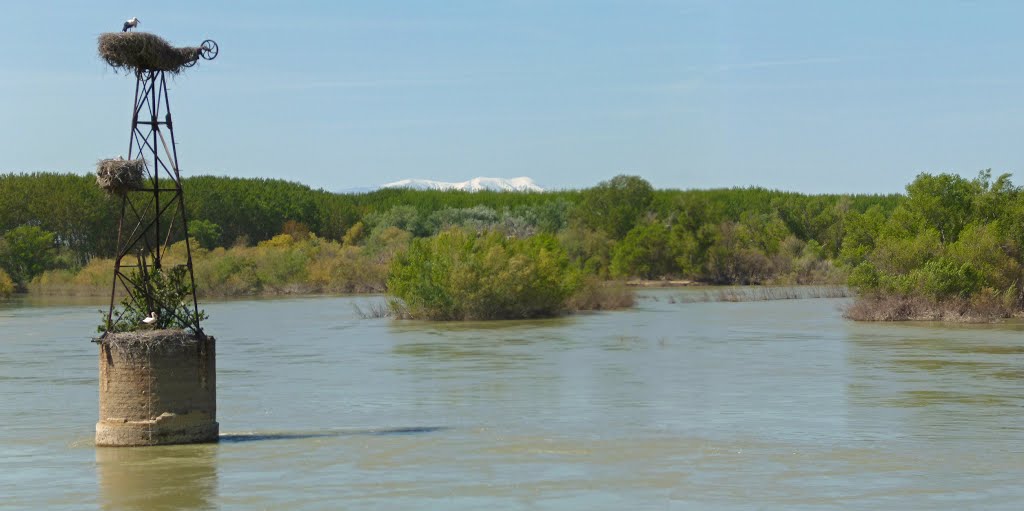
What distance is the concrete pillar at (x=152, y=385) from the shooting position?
18.1 m

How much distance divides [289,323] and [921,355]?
2582 centimetres

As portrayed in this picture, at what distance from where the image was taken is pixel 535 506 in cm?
1544

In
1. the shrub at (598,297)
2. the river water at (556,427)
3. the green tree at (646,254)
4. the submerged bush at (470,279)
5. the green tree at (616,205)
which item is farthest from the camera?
the green tree at (616,205)

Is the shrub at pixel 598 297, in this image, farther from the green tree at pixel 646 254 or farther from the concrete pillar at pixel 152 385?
the concrete pillar at pixel 152 385

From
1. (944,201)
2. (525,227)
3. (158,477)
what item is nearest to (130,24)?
(158,477)

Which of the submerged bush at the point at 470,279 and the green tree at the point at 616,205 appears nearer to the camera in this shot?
the submerged bush at the point at 470,279

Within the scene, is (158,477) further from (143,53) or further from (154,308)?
(143,53)

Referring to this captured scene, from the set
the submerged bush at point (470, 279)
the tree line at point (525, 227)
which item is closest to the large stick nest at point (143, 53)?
the submerged bush at point (470, 279)

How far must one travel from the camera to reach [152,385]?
1819cm

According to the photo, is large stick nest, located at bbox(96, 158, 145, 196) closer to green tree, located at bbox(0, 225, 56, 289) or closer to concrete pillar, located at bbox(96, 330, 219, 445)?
concrete pillar, located at bbox(96, 330, 219, 445)

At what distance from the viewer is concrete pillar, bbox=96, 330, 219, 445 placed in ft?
59.5

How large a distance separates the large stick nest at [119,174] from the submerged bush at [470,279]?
1294 inches

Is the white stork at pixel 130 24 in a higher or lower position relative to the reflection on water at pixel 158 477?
higher

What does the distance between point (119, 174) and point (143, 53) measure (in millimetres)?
1709
